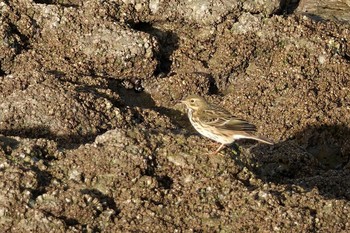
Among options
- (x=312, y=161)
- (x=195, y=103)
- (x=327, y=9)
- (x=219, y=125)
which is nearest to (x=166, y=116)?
(x=195, y=103)

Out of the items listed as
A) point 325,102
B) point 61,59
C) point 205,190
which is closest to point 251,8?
point 325,102

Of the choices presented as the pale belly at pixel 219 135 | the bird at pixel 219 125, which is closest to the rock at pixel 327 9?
the bird at pixel 219 125

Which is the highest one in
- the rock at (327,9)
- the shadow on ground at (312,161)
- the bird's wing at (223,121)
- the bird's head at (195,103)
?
the bird's wing at (223,121)

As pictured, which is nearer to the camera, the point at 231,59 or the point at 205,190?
the point at 205,190

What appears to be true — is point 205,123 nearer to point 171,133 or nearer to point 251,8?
point 171,133

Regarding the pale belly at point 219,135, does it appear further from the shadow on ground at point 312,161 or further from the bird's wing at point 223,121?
the shadow on ground at point 312,161

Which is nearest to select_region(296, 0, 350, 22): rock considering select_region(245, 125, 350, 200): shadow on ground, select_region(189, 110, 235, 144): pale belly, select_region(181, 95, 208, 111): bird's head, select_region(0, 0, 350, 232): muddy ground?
select_region(0, 0, 350, 232): muddy ground

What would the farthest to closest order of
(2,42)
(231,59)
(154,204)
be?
(231,59) < (2,42) < (154,204)
